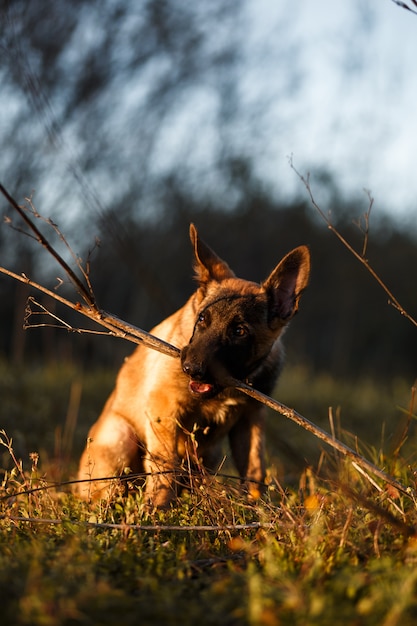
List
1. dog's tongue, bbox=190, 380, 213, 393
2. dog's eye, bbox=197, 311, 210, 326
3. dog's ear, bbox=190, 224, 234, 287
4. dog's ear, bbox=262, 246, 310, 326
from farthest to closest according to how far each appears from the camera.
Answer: dog's ear, bbox=190, 224, 234, 287
dog's ear, bbox=262, 246, 310, 326
dog's eye, bbox=197, 311, 210, 326
dog's tongue, bbox=190, 380, 213, 393

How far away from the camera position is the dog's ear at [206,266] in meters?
4.87

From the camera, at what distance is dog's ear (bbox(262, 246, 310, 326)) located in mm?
4496

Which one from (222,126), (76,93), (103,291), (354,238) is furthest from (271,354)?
(354,238)

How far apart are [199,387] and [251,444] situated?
89cm

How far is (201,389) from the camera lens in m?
4.25

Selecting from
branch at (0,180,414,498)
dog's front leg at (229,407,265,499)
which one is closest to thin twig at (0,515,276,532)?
branch at (0,180,414,498)

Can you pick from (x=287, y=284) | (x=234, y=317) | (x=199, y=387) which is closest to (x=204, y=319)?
(x=234, y=317)

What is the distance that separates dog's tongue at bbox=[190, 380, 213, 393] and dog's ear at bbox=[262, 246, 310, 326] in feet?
2.36

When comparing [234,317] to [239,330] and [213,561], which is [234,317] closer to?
[239,330]

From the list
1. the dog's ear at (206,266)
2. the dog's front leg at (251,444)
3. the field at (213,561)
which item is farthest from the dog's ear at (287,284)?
the field at (213,561)

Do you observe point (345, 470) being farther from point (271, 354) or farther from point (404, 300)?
point (404, 300)

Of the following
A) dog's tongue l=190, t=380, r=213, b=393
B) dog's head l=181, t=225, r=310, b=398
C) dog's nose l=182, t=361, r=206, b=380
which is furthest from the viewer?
dog's tongue l=190, t=380, r=213, b=393

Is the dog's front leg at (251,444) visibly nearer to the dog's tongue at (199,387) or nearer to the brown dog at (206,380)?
the brown dog at (206,380)

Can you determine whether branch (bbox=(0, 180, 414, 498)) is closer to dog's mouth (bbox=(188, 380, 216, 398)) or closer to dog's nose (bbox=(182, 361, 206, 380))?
dog's nose (bbox=(182, 361, 206, 380))
